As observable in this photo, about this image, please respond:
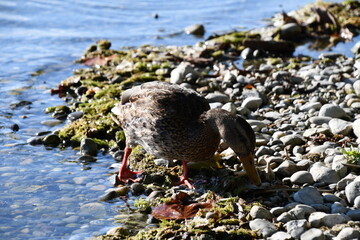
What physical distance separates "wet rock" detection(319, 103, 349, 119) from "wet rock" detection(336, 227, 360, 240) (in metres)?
2.78

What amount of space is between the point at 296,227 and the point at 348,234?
40 centimetres

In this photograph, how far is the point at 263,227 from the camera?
4.77m

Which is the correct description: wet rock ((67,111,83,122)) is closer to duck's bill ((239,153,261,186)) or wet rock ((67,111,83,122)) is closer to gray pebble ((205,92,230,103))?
gray pebble ((205,92,230,103))

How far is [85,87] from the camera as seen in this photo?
9.02 metres

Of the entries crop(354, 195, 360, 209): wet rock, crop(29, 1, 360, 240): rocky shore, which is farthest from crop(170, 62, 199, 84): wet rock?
crop(354, 195, 360, 209): wet rock

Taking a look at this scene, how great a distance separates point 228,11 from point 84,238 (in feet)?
32.5

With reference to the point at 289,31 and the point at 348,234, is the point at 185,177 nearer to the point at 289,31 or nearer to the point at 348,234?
the point at 348,234

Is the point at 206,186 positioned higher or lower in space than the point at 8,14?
lower

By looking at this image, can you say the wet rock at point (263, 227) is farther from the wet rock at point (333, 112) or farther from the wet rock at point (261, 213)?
the wet rock at point (333, 112)

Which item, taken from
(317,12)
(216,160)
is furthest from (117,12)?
(216,160)

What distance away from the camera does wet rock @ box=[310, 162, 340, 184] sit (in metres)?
5.60

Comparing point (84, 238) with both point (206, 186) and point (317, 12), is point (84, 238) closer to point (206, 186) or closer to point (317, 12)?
point (206, 186)

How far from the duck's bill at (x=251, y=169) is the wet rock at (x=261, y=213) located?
59cm

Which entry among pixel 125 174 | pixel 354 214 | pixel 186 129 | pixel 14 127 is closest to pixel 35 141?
pixel 14 127
